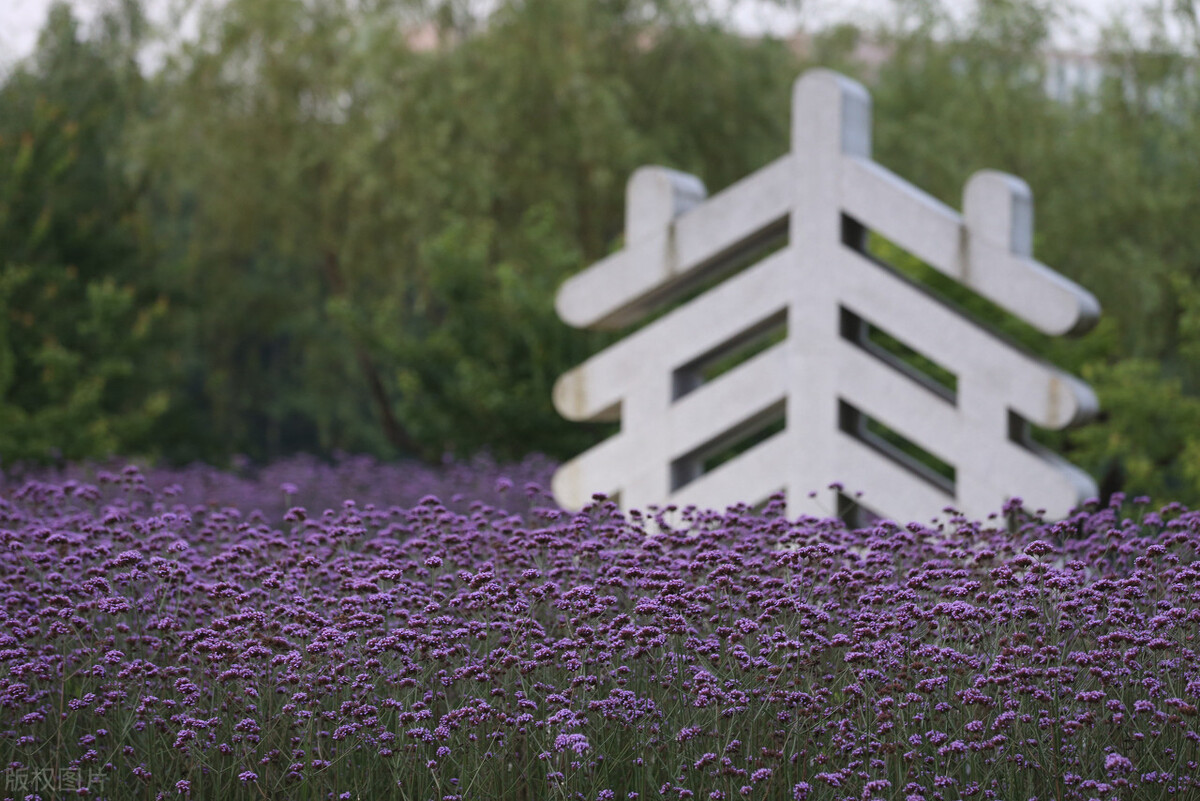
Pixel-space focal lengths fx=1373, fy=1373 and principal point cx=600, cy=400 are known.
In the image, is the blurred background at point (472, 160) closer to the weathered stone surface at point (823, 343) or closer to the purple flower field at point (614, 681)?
the weathered stone surface at point (823, 343)

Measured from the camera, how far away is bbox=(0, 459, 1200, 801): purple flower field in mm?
4047

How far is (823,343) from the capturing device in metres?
8.20

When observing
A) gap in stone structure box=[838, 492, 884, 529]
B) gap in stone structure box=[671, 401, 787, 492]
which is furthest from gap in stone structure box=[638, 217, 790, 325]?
gap in stone structure box=[838, 492, 884, 529]

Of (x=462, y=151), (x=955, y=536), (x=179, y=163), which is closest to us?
(x=955, y=536)

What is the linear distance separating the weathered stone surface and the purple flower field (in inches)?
86.1

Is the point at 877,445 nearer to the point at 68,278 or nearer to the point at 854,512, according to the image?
the point at 854,512

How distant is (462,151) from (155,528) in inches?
595

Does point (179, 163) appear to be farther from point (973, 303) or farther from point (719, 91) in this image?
point (973, 303)

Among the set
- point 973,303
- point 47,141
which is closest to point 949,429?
point 973,303

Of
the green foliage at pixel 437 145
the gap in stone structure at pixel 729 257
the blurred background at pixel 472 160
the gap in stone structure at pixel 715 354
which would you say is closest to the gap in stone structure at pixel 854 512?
the gap in stone structure at pixel 715 354

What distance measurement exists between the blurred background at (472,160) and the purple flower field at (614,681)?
967 centimetres

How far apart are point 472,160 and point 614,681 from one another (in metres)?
16.3

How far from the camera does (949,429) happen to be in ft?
25.3

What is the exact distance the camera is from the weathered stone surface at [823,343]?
7.52 metres
